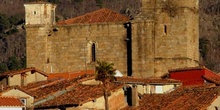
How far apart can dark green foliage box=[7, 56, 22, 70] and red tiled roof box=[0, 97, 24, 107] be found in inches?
2920

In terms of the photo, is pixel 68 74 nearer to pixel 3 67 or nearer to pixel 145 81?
pixel 145 81

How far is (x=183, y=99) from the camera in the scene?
7106 cm

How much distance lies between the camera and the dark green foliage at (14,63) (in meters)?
150

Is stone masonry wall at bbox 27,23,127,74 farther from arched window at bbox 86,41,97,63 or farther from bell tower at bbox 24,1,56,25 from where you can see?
bell tower at bbox 24,1,56,25

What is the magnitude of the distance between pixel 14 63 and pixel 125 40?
213ft

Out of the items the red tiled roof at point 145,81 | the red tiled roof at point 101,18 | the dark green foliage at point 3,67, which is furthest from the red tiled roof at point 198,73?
the dark green foliage at point 3,67

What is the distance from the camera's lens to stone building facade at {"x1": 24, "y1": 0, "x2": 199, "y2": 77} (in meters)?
90.1

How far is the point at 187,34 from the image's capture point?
90562 millimetres

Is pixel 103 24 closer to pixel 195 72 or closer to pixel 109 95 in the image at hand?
pixel 195 72

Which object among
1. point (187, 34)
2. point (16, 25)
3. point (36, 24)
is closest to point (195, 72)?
point (187, 34)

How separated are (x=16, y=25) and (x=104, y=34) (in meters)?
95.8

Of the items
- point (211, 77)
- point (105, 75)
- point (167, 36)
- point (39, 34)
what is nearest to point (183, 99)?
point (105, 75)

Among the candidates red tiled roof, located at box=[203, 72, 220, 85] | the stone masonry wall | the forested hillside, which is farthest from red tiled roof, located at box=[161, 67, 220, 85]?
the forested hillside

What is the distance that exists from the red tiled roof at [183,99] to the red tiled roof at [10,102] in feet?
20.6
